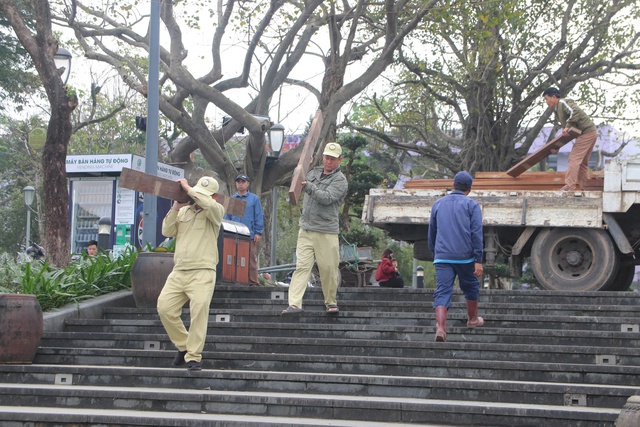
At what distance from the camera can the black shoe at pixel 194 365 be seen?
26.8 ft

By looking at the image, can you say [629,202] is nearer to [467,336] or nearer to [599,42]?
[467,336]

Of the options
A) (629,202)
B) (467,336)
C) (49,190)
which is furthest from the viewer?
(49,190)

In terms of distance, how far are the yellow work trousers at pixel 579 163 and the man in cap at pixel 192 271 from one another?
6382mm

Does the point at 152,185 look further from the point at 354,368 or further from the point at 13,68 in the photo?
the point at 13,68

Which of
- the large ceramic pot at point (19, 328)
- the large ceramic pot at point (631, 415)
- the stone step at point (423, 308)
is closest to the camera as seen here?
the large ceramic pot at point (631, 415)

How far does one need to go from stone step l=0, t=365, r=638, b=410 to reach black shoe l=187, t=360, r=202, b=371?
0.23 feet

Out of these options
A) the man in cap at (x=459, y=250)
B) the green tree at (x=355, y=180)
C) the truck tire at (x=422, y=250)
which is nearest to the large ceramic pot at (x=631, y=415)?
the man in cap at (x=459, y=250)

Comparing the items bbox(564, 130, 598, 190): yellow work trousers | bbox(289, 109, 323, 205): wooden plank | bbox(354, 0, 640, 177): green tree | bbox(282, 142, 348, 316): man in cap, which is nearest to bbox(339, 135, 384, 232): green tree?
bbox(354, 0, 640, 177): green tree

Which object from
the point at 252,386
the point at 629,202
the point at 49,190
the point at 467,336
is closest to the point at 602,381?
the point at 467,336

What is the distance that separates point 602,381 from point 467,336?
187cm

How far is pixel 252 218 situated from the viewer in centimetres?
1334

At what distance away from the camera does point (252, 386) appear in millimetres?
7922

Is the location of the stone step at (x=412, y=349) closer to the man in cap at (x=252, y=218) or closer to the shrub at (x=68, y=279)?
the shrub at (x=68, y=279)

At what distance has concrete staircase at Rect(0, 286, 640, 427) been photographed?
6.96 m
